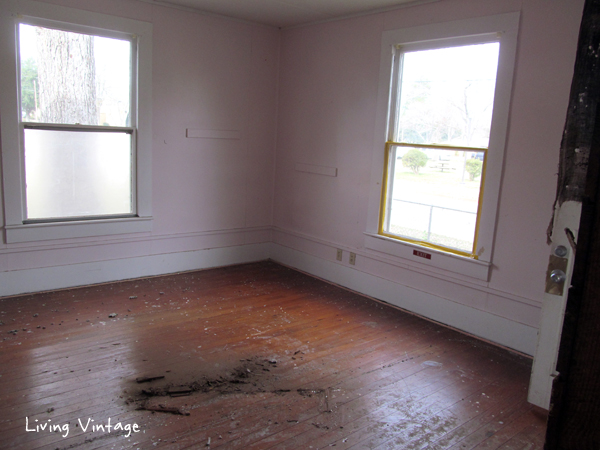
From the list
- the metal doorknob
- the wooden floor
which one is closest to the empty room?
the wooden floor

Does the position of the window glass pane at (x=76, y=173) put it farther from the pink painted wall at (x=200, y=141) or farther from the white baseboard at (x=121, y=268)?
the white baseboard at (x=121, y=268)

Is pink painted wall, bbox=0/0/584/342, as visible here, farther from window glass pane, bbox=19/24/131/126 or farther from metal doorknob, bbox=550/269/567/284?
metal doorknob, bbox=550/269/567/284

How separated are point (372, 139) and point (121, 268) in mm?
2706

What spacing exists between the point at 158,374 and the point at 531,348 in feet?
8.42

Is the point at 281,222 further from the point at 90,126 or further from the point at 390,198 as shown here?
the point at 90,126

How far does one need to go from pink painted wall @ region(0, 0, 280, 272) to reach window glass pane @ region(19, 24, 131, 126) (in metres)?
0.29

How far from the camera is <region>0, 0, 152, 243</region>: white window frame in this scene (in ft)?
12.5

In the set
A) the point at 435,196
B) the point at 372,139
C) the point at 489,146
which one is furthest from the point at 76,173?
the point at 489,146

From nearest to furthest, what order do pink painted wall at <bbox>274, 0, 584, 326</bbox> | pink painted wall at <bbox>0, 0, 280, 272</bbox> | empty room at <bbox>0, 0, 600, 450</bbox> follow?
empty room at <bbox>0, 0, 600, 450</bbox> → pink painted wall at <bbox>274, 0, 584, 326</bbox> → pink painted wall at <bbox>0, 0, 280, 272</bbox>

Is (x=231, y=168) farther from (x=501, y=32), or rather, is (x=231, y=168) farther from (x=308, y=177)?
(x=501, y=32)

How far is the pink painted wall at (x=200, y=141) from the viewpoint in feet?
14.6

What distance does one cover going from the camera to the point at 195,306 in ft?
13.4

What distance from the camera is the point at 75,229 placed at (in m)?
4.31

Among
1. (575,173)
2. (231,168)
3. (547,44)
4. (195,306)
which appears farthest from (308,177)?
(575,173)
